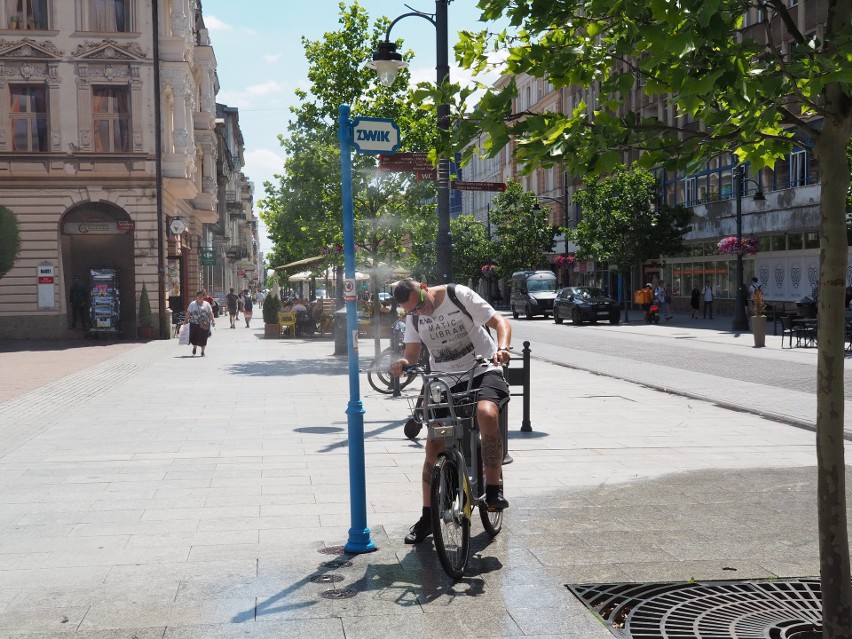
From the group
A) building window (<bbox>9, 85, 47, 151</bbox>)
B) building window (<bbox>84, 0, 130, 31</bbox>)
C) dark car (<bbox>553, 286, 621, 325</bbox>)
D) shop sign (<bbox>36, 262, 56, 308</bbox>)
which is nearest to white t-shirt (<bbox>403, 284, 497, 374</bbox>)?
shop sign (<bbox>36, 262, 56, 308</bbox>)

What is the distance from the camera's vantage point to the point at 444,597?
16.3 ft

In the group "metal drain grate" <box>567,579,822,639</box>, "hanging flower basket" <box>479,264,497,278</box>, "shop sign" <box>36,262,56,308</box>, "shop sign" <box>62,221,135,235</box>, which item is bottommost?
"metal drain grate" <box>567,579,822,639</box>

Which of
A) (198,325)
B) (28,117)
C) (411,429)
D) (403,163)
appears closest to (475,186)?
(403,163)

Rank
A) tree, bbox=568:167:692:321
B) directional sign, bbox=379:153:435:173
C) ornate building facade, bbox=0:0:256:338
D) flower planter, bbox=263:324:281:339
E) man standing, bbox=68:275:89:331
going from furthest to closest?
tree, bbox=568:167:692:321 → flower planter, bbox=263:324:281:339 → man standing, bbox=68:275:89:331 → ornate building facade, bbox=0:0:256:338 → directional sign, bbox=379:153:435:173

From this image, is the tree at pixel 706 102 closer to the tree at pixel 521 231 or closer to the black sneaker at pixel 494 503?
the black sneaker at pixel 494 503

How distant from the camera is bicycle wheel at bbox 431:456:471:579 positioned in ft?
17.2

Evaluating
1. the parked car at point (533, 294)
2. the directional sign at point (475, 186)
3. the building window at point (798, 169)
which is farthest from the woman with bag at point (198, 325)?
the parked car at point (533, 294)

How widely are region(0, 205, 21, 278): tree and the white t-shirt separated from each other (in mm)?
25883

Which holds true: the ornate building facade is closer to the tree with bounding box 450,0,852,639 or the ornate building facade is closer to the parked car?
the parked car

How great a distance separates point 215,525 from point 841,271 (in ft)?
14.0

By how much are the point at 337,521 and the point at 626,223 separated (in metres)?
37.2

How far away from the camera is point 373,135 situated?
6.08 metres

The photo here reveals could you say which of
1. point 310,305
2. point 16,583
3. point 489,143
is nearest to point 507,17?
point 489,143

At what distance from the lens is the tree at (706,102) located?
3.60 meters
